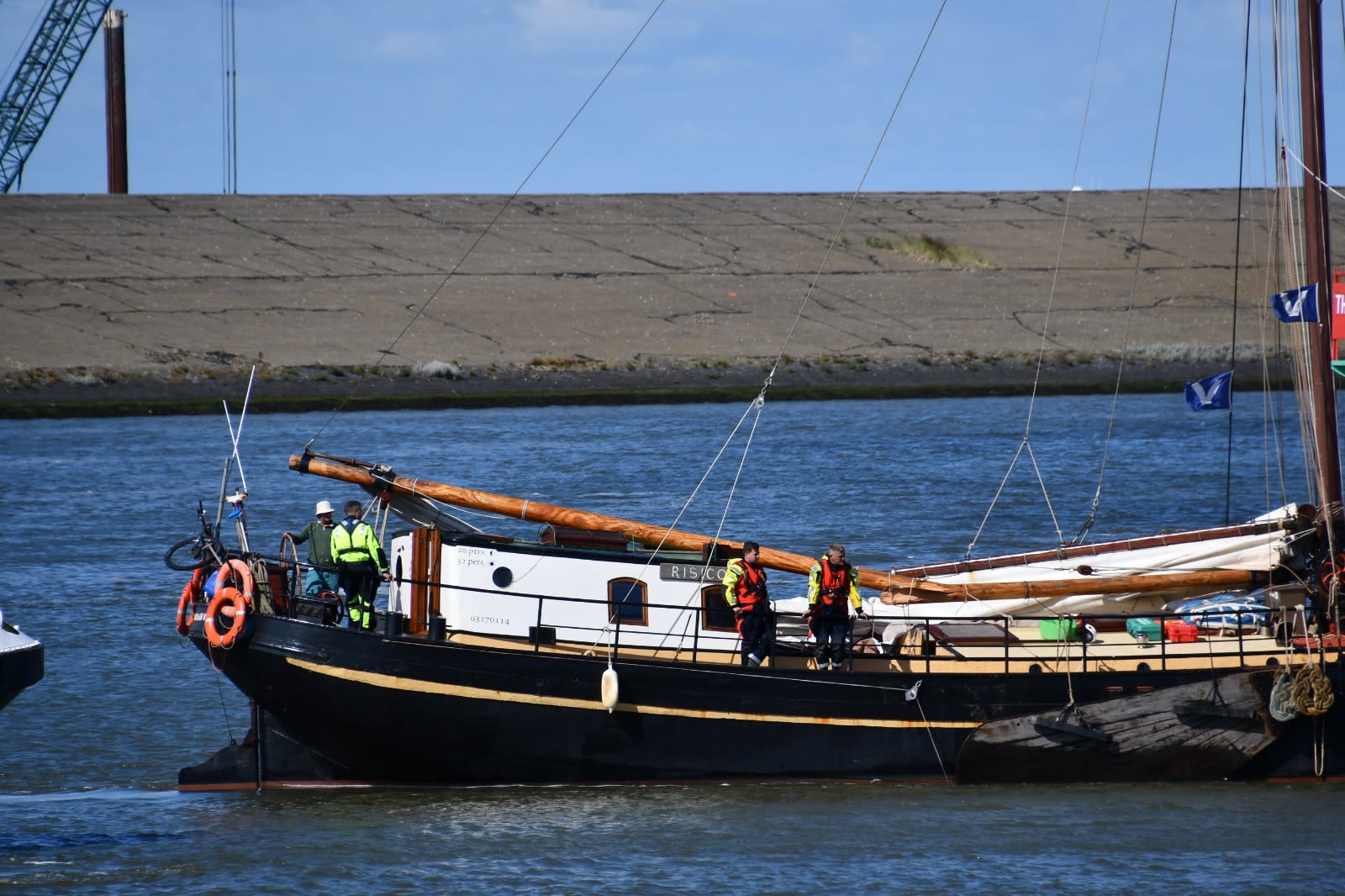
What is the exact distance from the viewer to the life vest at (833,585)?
50.4ft

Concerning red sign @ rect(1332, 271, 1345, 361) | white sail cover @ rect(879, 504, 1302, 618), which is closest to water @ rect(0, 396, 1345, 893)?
white sail cover @ rect(879, 504, 1302, 618)

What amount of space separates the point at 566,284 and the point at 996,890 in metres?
60.6

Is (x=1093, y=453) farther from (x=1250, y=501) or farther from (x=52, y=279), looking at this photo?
(x=52, y=279)

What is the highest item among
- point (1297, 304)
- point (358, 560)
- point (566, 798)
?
point (1297, 304)

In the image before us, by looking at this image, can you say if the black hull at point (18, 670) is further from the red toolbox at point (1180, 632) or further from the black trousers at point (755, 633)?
the red toolbox at point (1180, 632)

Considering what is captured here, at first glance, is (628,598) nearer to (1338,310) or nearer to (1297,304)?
(1297,304)

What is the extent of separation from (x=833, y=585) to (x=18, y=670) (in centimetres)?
754

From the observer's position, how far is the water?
44.1ft

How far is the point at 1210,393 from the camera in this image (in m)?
18.1

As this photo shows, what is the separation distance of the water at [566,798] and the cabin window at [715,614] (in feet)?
5.49

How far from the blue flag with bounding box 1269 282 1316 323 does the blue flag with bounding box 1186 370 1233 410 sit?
3.32 feet

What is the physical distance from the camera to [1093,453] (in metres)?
45.0

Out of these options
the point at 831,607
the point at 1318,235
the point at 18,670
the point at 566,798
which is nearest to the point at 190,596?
the point at 18,670

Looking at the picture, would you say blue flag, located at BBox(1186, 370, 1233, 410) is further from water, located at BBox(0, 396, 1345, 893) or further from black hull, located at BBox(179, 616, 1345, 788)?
water, located at BBox(0, 396, 1345, 893)
